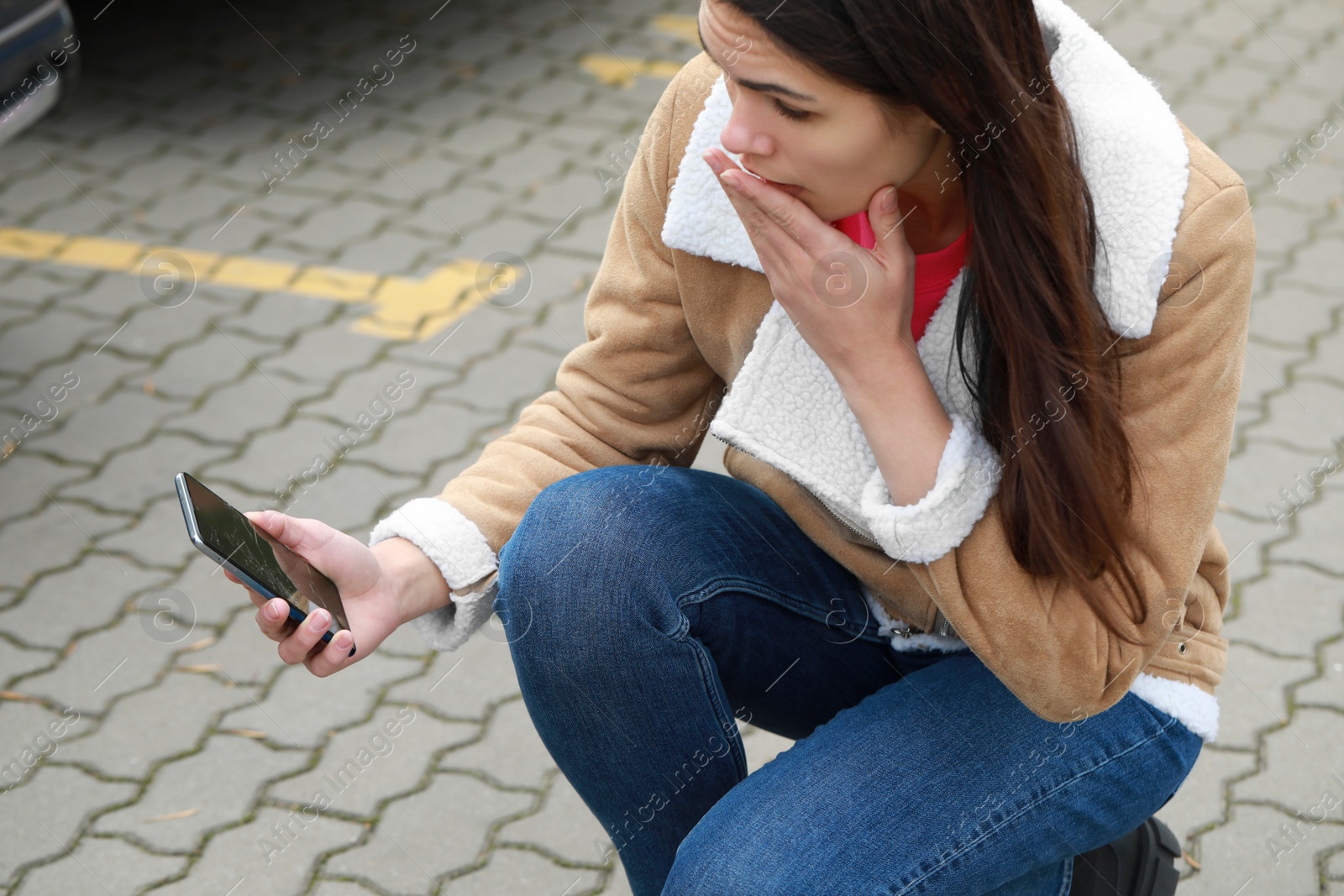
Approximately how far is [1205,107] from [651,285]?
366cm

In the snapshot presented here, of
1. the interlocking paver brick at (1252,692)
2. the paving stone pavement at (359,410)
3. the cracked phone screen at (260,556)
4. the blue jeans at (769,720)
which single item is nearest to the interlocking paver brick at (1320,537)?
the paving stone pavement at (359,410)

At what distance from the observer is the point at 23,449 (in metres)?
3.33

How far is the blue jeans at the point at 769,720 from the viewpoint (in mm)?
1476

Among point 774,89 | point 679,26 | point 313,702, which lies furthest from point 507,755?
point 679,26

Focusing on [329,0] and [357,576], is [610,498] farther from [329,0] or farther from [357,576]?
[329,0]

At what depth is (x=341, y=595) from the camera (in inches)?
64.6

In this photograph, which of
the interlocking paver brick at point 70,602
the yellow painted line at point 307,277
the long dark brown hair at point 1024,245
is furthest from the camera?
the yellow painted line at point 307,277

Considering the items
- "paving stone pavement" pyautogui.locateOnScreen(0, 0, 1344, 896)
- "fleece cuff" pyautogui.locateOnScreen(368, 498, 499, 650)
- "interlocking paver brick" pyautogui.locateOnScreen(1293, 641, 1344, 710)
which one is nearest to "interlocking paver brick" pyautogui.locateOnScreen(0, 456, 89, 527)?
"paving stone pavement" pyautogui.locateOnScreen(0, 0, 1344, 896)

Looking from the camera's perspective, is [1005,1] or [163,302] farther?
[163,302]

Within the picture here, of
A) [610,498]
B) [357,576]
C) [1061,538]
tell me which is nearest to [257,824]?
[357,576]

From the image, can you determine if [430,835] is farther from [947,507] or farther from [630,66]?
[630,66]

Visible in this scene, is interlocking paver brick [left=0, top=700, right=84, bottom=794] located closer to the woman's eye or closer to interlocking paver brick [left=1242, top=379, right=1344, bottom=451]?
the woman's eye

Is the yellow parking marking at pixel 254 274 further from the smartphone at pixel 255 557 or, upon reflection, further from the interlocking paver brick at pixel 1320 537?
the interlocking paver brick at pixel 1320 537

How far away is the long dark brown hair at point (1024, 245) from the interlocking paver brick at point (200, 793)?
1.59 m
